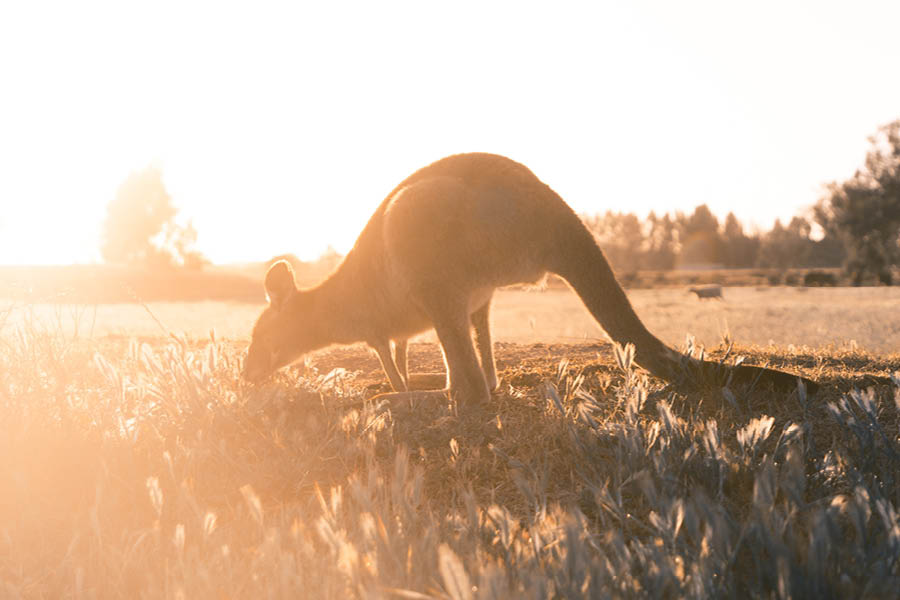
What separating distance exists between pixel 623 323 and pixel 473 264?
1142 millimetres

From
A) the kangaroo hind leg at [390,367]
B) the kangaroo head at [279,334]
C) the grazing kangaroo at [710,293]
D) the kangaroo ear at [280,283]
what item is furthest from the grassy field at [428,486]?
the grazing kangaroo at [710,293]

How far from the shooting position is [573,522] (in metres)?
1.60

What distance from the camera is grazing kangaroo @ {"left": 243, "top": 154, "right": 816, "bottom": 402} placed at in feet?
15.9

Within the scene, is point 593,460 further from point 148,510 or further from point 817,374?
point 817,374

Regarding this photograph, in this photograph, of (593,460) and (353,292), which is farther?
(353,292)

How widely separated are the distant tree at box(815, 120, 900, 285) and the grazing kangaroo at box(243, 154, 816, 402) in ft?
150

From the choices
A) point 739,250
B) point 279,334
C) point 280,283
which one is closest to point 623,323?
point 280,283

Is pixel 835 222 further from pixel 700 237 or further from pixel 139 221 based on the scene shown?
pixel 700 237

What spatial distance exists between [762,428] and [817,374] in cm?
269

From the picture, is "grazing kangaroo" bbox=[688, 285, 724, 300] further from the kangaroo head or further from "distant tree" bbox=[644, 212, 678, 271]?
"distant tree" bbox=[644, 212, 678, 271]

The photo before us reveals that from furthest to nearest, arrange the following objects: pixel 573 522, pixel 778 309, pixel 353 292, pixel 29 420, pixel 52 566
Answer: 1. pixel 778 309
2. pixel 353 292
3. pixel 29 420
4. pixel 52 566
5. pixel 573 522

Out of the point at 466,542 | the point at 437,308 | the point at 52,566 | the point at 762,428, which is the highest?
the point at 437,308

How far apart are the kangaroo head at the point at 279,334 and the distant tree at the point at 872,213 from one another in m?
46.0

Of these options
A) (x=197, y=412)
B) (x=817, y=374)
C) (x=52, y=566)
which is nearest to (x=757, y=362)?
(x=817, y=374)
